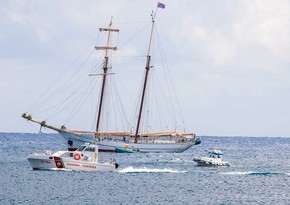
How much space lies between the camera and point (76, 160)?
3462 inches

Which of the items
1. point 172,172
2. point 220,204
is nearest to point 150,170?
point 172,172

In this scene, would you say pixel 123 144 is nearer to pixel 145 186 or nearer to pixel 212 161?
pixel 212 161

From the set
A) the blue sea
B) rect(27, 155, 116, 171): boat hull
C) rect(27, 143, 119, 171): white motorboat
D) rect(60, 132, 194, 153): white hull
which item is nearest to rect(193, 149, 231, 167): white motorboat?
the blue sea

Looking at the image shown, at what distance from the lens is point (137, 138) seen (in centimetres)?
14712

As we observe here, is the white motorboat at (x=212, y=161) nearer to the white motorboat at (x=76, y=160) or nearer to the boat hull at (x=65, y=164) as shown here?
the boat hull at (x=65, y=164)

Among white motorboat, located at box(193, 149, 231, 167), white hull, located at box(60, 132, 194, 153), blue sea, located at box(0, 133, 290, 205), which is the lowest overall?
blue sea, located at box(0, 133, 290, 205)

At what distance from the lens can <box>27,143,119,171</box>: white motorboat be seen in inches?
3462

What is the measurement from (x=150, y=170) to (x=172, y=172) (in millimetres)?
3656

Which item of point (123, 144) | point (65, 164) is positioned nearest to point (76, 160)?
point (65, 164)

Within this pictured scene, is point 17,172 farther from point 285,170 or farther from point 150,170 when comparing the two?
point 285,170

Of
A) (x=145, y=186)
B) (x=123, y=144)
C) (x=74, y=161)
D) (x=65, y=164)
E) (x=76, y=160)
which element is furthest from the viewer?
(x=123, y=144)

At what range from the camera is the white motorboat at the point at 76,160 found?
87938 mm

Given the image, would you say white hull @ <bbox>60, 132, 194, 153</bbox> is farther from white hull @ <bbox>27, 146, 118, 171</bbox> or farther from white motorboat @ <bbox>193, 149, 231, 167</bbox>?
white hull @ <bbox>27, 146, 118, 171</bbox>

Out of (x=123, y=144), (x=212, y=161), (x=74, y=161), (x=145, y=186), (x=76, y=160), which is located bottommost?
(x=145, y=186)
